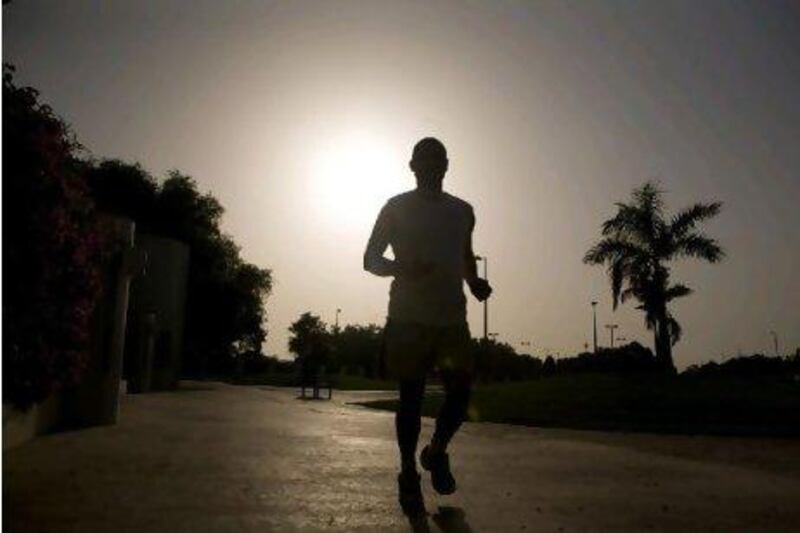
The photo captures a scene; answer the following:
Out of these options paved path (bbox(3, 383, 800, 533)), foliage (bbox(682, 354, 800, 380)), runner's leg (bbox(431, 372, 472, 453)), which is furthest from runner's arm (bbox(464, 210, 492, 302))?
foliage (bbox(682, 354, 800, 380))

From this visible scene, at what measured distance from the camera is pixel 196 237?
125ft

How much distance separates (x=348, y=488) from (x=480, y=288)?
1387mm

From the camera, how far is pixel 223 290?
3825 cm

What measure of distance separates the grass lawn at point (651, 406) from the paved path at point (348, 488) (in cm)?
701

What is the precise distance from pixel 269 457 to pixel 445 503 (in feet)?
7.23

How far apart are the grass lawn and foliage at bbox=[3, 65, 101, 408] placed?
10075 millimetres

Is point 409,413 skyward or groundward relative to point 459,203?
groundward

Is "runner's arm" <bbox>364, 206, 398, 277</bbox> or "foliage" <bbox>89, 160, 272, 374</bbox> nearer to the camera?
"runner's arm" <bbox>364, 206, 398, 277</bbox>

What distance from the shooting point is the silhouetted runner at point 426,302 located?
3.87 metres

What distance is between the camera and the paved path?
3070 mm

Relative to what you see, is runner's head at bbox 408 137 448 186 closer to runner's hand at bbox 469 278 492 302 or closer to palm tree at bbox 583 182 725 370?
runner's hand at bbox 469 278 492 302

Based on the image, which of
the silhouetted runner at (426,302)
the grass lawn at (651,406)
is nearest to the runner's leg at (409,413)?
the silhouetted runner at (426,302)

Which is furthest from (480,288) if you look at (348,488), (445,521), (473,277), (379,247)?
(445,521)

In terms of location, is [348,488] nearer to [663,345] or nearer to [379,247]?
[379,247]
